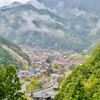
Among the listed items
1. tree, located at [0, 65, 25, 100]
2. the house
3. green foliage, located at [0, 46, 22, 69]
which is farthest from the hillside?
green foliage, located at [0, 46, 22, 69]

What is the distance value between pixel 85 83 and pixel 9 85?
36.0ft

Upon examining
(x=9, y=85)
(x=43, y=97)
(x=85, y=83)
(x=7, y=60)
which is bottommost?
(x=43, y=97)

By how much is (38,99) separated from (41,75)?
3673cm

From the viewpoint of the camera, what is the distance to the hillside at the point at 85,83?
23750 mm

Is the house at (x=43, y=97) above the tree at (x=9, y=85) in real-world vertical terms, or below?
below

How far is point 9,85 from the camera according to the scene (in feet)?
90.4

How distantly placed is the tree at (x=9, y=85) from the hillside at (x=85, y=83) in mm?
4849

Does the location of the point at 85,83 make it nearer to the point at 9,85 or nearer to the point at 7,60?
the point at 9,85

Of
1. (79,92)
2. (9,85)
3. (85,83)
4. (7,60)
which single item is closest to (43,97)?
(85,83)

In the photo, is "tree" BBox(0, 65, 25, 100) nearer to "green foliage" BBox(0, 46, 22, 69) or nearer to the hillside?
the hillside

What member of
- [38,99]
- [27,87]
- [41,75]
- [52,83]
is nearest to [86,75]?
[38,99]

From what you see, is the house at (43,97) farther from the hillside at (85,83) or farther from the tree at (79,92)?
the tree at (79,92)

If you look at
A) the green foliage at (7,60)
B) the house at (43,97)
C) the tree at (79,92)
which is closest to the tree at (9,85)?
the tree at (79,92)

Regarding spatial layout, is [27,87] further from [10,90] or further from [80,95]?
→ [80,95]
